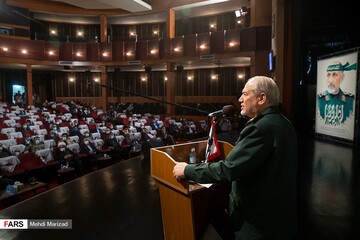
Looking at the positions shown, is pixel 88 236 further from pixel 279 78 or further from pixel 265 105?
pixel 279 78

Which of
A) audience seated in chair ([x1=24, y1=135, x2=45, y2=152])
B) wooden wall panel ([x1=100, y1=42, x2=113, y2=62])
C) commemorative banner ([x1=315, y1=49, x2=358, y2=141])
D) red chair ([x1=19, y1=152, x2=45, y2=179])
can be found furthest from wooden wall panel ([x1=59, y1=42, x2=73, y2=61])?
commemorative banner ([x1=315, y1=49, x2=358, y2=141])

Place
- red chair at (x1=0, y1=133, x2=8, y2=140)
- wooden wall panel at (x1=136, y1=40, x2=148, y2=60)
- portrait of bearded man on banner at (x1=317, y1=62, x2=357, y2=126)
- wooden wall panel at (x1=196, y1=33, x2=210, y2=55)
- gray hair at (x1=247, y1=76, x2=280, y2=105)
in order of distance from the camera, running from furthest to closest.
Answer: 1. wooden wall panel at (x1=136, y1=40, x2=148, y2=60)
2. wooden wall panel at (x1=196, y1=33, x2=210, y2=55)
3. red chair at (x1=0, y1=133, x2=8, y2=140)
4. portrait of bearded man on banner at (x1=317, y1=62, x2=357, y2=126)
5. gray hair at (x1=247, y1=76, x2=280, y2=105)

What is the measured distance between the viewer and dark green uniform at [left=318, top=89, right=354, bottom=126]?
6676mm

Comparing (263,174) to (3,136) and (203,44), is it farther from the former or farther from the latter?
(203,44)

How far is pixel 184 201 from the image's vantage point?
1607 mm

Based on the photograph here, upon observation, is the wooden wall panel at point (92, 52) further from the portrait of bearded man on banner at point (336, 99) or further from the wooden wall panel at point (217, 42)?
the portrait of bearded man on banner at point (336, 99)

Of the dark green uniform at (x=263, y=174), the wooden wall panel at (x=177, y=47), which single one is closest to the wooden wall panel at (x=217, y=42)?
the wooden wall panel at (x=177, y=47)

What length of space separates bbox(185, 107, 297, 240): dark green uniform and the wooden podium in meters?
0.21

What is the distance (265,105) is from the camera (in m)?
1.41

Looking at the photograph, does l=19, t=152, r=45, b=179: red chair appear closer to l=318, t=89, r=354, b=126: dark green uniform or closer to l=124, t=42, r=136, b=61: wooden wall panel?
l=318, t=89, r=354, b=126: dark green uniform

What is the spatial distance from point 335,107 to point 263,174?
22.5 feet

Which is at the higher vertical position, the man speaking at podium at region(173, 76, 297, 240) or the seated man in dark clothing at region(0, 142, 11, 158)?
the man speaking at podium at region(173, 76, 297, 240)

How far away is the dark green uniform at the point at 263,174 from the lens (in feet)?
4.23

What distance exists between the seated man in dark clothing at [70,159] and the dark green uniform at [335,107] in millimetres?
6564
